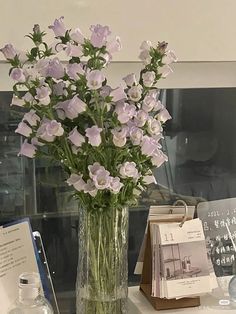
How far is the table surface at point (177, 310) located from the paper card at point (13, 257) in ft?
0.76

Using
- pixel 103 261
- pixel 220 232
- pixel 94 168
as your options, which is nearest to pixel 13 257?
pixel 103 261

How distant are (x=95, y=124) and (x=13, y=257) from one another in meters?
0.35

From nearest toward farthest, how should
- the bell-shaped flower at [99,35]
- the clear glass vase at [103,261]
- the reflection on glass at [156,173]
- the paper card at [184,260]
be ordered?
the bell-shaped flower at [99,35]
the clear glass vase at [103,261]
the paper card at [184,260]
the reflection on glass at [156,173]

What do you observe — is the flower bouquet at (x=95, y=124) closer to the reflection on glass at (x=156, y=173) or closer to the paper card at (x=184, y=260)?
the paper card at (x=184, y=260)

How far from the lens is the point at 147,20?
4.20 ft

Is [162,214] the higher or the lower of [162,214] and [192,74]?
the lower

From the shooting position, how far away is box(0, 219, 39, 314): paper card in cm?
130

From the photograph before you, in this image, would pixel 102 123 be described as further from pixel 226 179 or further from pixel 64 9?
pixel 226 179

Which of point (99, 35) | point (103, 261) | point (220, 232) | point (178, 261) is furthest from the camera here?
point (220, 232)

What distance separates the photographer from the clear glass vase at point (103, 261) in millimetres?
1249

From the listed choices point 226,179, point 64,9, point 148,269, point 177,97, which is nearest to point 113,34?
point 64,9

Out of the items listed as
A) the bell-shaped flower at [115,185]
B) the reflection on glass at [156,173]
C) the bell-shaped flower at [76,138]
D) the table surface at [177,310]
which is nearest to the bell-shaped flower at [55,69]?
the bell-shaped flower at [76,138]

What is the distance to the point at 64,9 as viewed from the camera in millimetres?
1229

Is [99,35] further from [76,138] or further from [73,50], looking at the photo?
[76,138]
